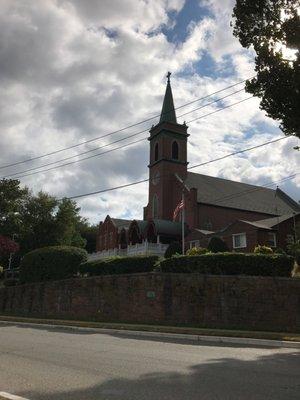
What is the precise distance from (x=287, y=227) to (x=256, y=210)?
16.5 metres

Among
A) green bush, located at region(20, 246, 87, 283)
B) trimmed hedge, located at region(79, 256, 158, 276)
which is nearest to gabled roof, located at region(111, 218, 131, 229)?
green bush, located at region(20, 246, 87, 283)

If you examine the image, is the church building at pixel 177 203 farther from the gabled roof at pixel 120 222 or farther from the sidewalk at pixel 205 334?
the sidewalk at pixel 205 334

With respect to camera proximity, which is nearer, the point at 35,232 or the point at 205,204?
the point at 205,204

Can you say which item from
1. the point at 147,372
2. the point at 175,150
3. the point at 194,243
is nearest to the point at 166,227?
the point at 194,243

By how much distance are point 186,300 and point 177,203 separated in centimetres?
3802

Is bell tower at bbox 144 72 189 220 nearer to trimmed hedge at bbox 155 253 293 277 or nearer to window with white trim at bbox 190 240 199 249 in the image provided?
window with white trim at bbox 190 240 199 249

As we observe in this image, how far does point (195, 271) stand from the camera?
945 inches

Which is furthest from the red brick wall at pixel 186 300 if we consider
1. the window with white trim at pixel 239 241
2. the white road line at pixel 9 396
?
the window with white trim at pixel 239 241

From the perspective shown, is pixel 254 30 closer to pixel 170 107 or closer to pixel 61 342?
pixel 61 342

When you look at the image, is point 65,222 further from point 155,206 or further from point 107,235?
point 155,206

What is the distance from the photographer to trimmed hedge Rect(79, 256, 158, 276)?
27.1 meters

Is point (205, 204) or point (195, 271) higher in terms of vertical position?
point (205, 204)

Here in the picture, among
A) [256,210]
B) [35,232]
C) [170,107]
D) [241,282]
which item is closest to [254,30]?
[241,282]

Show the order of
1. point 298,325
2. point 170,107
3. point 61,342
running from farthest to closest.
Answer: point 170,107 < point 298,325 < point 61,342
